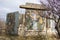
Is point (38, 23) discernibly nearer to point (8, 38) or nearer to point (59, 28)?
point (59, 28)

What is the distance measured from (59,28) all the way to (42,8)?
0.55m

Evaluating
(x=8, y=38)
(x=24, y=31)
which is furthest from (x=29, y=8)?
(x=8, y=38)

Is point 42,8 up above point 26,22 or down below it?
above

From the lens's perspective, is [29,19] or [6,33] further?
[29,19]

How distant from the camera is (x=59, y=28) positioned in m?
4.09

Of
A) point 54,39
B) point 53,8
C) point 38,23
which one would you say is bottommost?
point 54,39

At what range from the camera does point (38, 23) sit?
4.09 metres

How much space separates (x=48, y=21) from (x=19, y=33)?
67 cm

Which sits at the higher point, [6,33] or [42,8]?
[42,8]

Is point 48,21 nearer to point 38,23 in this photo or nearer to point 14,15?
point 38,23

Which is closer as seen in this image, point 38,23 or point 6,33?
point 6,33

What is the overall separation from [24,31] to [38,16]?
0.43m

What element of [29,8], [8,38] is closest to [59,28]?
[29,8]

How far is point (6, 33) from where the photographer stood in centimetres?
380
